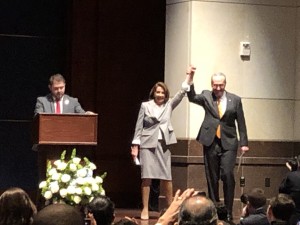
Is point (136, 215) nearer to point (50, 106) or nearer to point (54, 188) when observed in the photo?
point (50, 106)

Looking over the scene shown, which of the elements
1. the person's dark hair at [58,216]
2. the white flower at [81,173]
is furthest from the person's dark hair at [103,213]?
the white flower at [81,173]

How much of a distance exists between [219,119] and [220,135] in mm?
181

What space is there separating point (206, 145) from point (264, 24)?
7.26 ft

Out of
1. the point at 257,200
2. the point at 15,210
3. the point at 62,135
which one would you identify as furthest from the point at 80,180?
the point at 15,210

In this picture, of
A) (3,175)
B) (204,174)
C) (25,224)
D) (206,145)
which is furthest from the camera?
(3,175)

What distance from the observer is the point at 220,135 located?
938 cm

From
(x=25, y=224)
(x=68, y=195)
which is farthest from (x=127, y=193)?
(x=25, y=224)

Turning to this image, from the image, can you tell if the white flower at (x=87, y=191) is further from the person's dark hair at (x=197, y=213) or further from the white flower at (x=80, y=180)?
the person's dark hair at (x=197, y=213)

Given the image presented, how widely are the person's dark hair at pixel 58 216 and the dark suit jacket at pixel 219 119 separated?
616 cm

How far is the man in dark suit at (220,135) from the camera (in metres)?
9.38

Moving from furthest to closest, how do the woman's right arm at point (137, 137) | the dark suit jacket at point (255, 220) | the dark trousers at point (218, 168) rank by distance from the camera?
the woman's right arm at point (137, 137) → the dark trousers at point (218, 168) → the dark suit jacket at point (255, 220)

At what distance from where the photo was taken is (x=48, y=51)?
1238cm

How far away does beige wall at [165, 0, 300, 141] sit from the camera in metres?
A: 10.4

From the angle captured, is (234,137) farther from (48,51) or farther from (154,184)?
(48,51)
